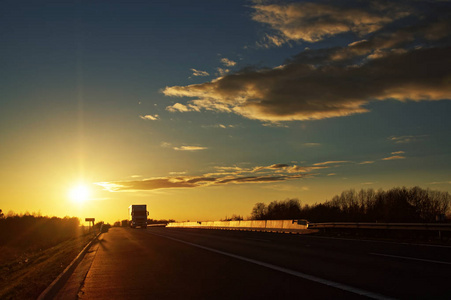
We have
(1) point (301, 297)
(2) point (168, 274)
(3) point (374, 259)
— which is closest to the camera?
(1) point (301, 297)

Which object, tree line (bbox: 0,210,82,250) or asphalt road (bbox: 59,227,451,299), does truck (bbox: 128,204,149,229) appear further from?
tree line (bbox: 0,210,82,250)

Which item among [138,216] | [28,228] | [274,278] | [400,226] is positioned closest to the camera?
[274,278]

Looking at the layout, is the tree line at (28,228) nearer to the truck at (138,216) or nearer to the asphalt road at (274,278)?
the truck at (138,216)

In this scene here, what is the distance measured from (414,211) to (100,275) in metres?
84.1

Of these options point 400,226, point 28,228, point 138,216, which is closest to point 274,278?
point 400,226

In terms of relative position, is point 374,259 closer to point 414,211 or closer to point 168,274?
point 168,274

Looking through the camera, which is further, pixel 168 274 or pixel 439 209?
pixel 439 209

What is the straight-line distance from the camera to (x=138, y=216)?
72938mm

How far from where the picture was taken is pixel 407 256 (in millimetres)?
14242

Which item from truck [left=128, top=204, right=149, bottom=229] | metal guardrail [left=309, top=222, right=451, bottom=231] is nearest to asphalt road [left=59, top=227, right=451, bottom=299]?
metal guardrail [left=309, top=222, right=451, bottom=231]

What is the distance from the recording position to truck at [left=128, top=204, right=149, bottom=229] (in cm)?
7219

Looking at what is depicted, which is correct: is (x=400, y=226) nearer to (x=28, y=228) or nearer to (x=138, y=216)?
(x=138, y=216)

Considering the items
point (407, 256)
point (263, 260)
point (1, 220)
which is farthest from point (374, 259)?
point (1, 220)

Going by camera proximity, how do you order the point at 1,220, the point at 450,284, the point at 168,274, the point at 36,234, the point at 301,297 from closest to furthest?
the point at 301,297 → the point at 450,284 → the point at 168,274 → the point at 36,234 → the point at 1,220
